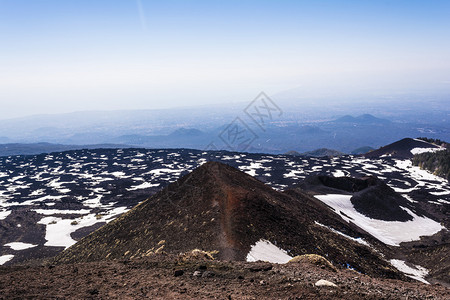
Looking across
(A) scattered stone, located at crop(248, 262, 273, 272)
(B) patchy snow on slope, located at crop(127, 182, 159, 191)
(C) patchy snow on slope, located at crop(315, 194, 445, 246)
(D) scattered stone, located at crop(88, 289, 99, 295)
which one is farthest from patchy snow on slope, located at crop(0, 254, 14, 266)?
(C) patchy snow on slope, located at crop(315, 194, 445, 246)

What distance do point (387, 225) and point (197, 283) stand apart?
47.3m

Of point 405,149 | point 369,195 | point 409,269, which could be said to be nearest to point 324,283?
point 409,269

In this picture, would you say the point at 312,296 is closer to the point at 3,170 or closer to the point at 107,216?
the point at 107,216

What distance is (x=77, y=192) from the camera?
81.6m

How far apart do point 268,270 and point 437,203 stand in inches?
2998

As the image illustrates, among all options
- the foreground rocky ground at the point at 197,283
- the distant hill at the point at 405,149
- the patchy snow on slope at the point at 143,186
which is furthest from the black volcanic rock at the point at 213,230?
the distant hill at the point at 405,149

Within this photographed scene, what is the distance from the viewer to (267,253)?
1875cm

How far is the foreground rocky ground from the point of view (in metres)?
10.3

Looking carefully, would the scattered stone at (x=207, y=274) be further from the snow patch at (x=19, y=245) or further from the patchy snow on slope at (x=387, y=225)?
the snow patch at (x=19, y=245)

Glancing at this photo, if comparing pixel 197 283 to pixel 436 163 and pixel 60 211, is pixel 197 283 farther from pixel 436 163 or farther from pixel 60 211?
pixel 436 163

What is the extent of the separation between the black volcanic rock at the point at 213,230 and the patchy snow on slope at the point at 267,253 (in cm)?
39

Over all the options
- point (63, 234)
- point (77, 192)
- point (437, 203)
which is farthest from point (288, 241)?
point (77, 192)

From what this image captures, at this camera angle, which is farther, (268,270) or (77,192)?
(77,192)

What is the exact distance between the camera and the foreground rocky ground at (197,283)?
407 inches
